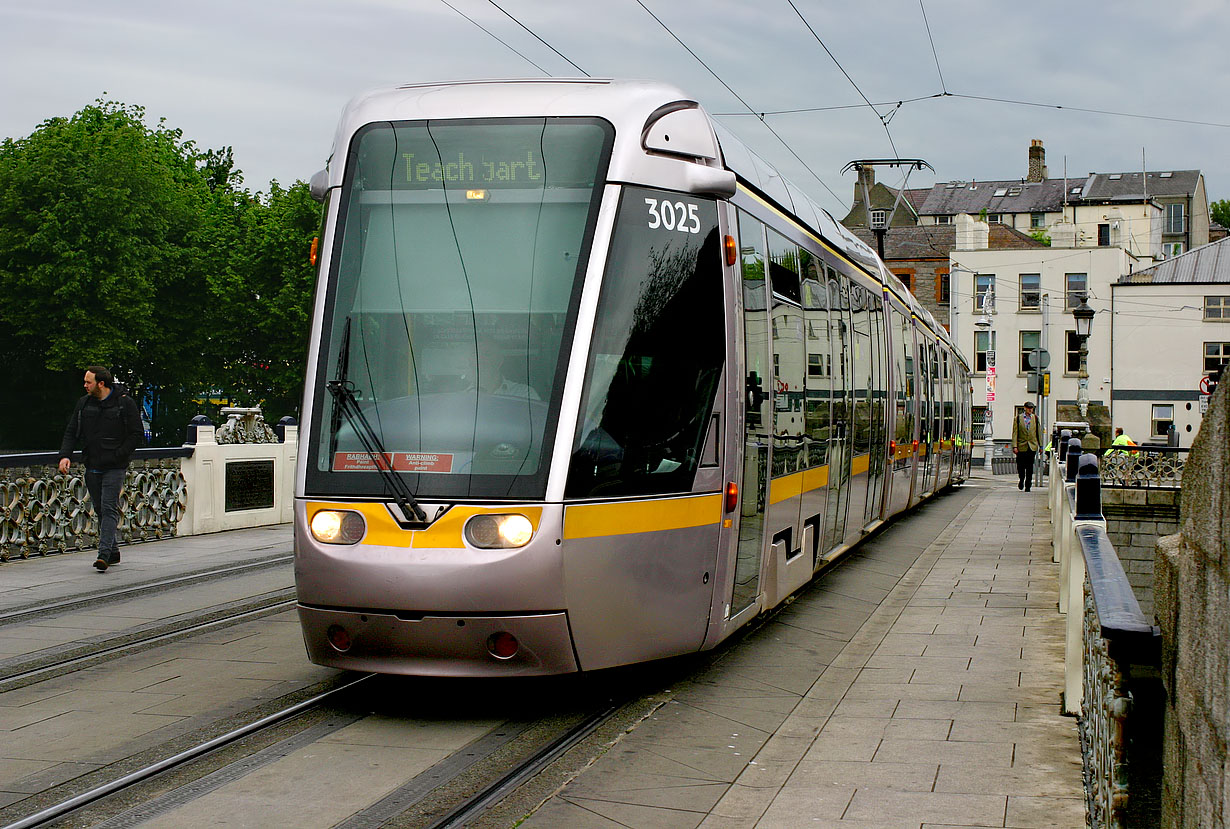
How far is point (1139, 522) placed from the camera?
29609mm

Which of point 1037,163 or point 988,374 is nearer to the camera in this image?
point 988,374

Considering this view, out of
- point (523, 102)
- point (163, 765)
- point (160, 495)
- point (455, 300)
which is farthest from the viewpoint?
point (160, 495)

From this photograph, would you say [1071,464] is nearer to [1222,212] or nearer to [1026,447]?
[1026,447]

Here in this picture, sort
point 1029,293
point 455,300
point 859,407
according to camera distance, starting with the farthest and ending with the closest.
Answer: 1. point 1029,293
2. point 859,407
3. point 455,300

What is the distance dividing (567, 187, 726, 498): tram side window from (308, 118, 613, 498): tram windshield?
192mm

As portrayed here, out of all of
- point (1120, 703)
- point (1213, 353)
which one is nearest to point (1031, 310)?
point (1213, 353)

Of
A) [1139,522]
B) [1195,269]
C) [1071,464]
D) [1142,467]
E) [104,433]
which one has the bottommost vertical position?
[1139,522]

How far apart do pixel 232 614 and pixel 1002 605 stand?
598 cm

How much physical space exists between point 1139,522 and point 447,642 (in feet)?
86.4

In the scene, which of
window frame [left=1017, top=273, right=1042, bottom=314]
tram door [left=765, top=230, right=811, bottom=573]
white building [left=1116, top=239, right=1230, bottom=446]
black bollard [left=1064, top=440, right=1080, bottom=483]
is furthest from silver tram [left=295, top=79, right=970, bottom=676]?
window frame [left=1017, top=273, right=1042, bottom=314]

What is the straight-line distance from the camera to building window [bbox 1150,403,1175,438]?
204ft

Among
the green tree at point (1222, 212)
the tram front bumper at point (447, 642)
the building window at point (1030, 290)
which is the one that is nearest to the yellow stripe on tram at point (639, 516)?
the tram front bumper at point (447, 642)

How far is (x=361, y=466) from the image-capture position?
653 cm

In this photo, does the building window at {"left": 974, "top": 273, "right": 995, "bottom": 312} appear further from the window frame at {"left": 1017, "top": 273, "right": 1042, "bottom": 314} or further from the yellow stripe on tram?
the yellow stripe on tram
